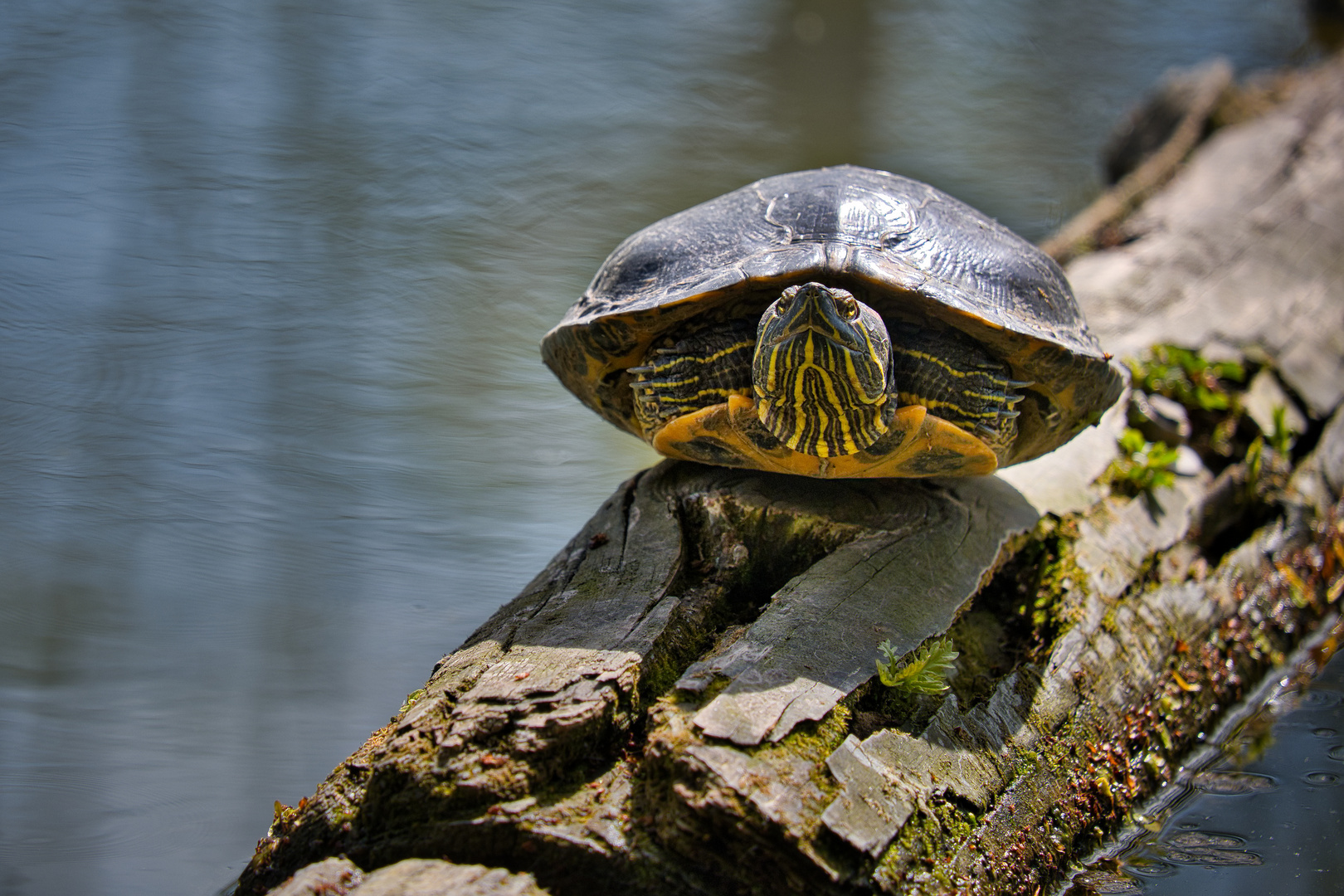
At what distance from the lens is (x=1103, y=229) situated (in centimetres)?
405

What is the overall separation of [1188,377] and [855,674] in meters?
1.92

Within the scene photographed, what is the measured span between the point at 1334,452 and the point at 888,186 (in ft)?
5.77

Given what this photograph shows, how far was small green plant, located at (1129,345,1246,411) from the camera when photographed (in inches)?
108

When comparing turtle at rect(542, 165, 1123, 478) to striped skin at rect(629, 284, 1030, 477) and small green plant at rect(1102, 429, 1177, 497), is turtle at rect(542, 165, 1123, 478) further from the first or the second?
small green plant at rect(1102, 429, 1177, 497)

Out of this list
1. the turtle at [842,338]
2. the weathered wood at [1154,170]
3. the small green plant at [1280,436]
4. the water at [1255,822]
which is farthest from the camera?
the weathered wood at [1154,170]

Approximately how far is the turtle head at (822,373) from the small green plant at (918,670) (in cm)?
43

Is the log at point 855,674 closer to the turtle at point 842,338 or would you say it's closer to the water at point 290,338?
the turtle at point 842,338

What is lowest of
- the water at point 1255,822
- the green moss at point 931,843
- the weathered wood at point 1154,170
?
the water at point 1255,822

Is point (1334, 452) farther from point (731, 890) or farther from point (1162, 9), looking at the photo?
point (1162, 9)

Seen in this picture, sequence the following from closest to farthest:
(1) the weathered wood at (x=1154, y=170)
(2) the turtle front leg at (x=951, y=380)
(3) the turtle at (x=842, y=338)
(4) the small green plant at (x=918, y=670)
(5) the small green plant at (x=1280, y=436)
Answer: (4) the small green plant at (x=918, y=670) → (3) the turtle at (x=842, y=338) → (2) the turtle front leg at (x=951, y=380) → (5) the small green plant at (x=1280, y=436) → (1) the weathered wood at (x=1154, y=170)

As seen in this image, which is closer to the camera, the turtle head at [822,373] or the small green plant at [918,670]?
the small green plant at [918,670]

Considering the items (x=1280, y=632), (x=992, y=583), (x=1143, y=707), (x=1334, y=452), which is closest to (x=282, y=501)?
(x=992, y=583)

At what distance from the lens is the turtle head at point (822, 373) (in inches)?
66.6

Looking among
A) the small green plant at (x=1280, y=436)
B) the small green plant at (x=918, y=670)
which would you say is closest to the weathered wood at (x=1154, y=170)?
the small green plant at (x=1280, y=436)
